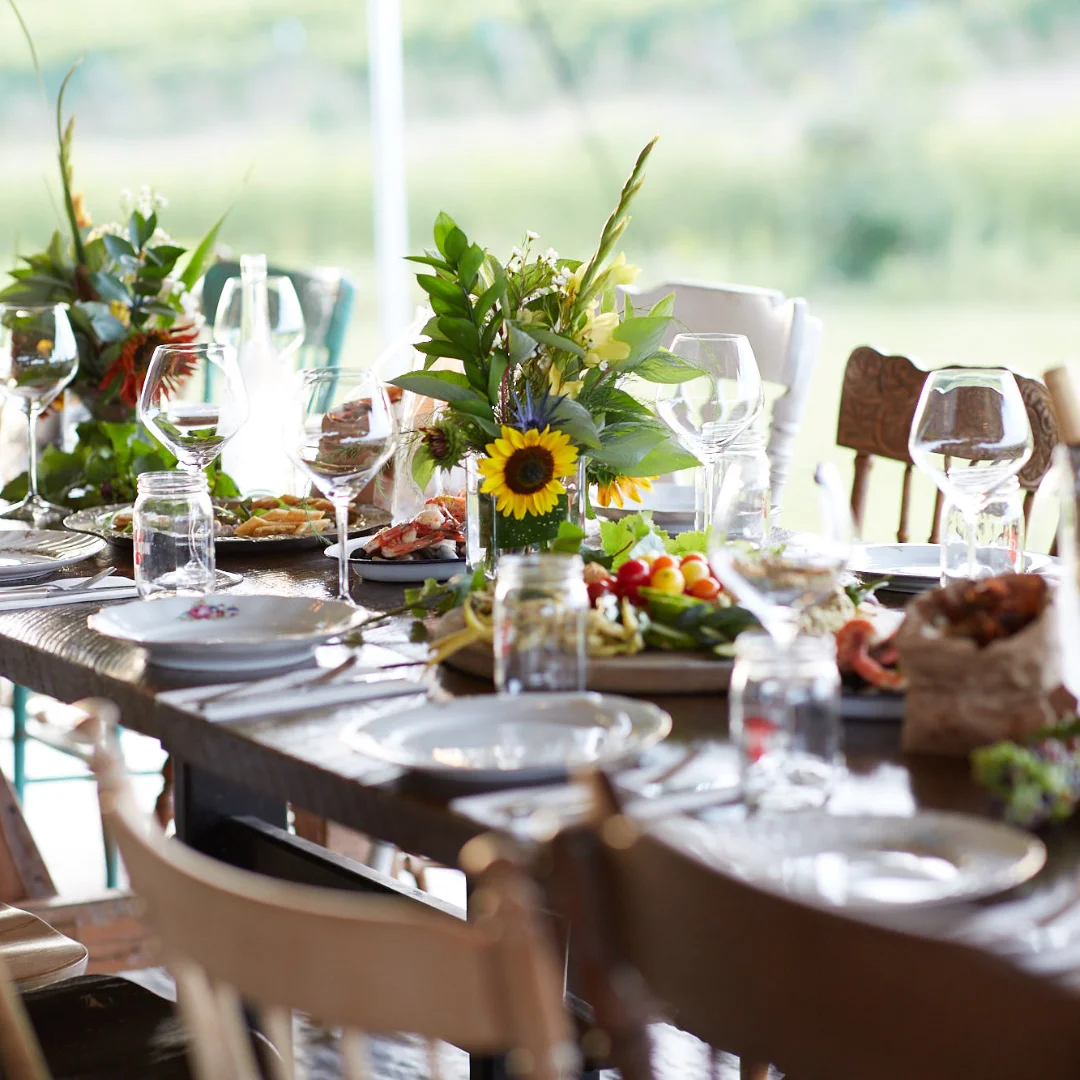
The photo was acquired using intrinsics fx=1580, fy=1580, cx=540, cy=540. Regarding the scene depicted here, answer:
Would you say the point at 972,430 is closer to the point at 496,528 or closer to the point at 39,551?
the point at 496,528

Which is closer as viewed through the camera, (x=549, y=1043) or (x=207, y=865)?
(x=549, y=1043)

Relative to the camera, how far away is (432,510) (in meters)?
1.70

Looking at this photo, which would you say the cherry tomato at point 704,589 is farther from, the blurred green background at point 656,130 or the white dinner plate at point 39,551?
the blurred green background at point 656,130

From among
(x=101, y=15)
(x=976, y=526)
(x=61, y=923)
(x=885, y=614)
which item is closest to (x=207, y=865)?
(x=885, y=614)

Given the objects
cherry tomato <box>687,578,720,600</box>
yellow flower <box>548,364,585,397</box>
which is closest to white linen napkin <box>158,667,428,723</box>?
cherry tomato <box>687,578,720,600</box>

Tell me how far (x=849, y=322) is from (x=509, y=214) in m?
1.49

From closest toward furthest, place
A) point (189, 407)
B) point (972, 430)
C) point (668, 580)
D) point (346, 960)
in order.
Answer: point (346, 960)
point (668, 580)
point (972, 430)
point (189, 407)

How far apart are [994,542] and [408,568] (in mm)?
587

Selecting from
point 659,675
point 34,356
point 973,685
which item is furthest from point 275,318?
point 973,685

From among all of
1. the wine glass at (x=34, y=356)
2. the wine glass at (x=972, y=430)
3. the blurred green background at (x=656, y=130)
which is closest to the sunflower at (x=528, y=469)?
the wine glass at (x=972, y=430)

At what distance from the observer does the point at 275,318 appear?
2.40 meters

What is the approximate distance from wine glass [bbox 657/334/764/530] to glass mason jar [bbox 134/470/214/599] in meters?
0.49

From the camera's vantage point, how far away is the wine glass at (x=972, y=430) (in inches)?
54.9

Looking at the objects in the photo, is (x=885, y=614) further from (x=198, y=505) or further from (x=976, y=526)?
(x=198, y=505)
